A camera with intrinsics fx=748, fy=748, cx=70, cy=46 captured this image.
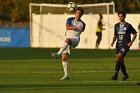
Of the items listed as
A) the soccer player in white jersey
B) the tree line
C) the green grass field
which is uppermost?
the soccer player in white jersey

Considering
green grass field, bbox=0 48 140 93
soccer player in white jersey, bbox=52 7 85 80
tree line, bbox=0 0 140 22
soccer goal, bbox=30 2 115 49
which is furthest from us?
tree line, bbox=0 0 140 22

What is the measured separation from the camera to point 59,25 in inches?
1906

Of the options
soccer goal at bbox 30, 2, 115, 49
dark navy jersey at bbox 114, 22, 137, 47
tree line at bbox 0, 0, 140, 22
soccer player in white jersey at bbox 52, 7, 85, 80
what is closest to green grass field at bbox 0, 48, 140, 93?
soccer player in white jersey at bbox 52, 7, 85, 80

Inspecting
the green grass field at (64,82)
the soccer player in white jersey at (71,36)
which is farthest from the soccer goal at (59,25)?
the soccer player in white jersey at (71,36)

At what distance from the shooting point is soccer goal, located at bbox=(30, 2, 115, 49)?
46969 millimetres

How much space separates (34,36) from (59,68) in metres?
24.2

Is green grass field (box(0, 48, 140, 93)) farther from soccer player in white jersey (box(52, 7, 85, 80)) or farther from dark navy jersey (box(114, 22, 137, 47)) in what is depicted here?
dark navy jersey (box(114, 22, 137, 47))

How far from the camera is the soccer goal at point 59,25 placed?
154 ft

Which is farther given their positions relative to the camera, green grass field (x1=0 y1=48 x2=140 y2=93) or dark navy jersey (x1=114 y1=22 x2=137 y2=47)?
dark navy jersey (x1=114 y1=22 x2=137 y2=47)

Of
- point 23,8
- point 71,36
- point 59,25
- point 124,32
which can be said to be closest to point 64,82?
point 71,36

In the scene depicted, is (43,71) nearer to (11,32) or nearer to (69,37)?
(69,37)

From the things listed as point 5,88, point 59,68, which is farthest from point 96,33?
point 5,88

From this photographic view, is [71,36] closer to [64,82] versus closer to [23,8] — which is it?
[64,82]

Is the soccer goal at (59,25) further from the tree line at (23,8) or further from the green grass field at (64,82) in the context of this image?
the green grass field at (64,82)
